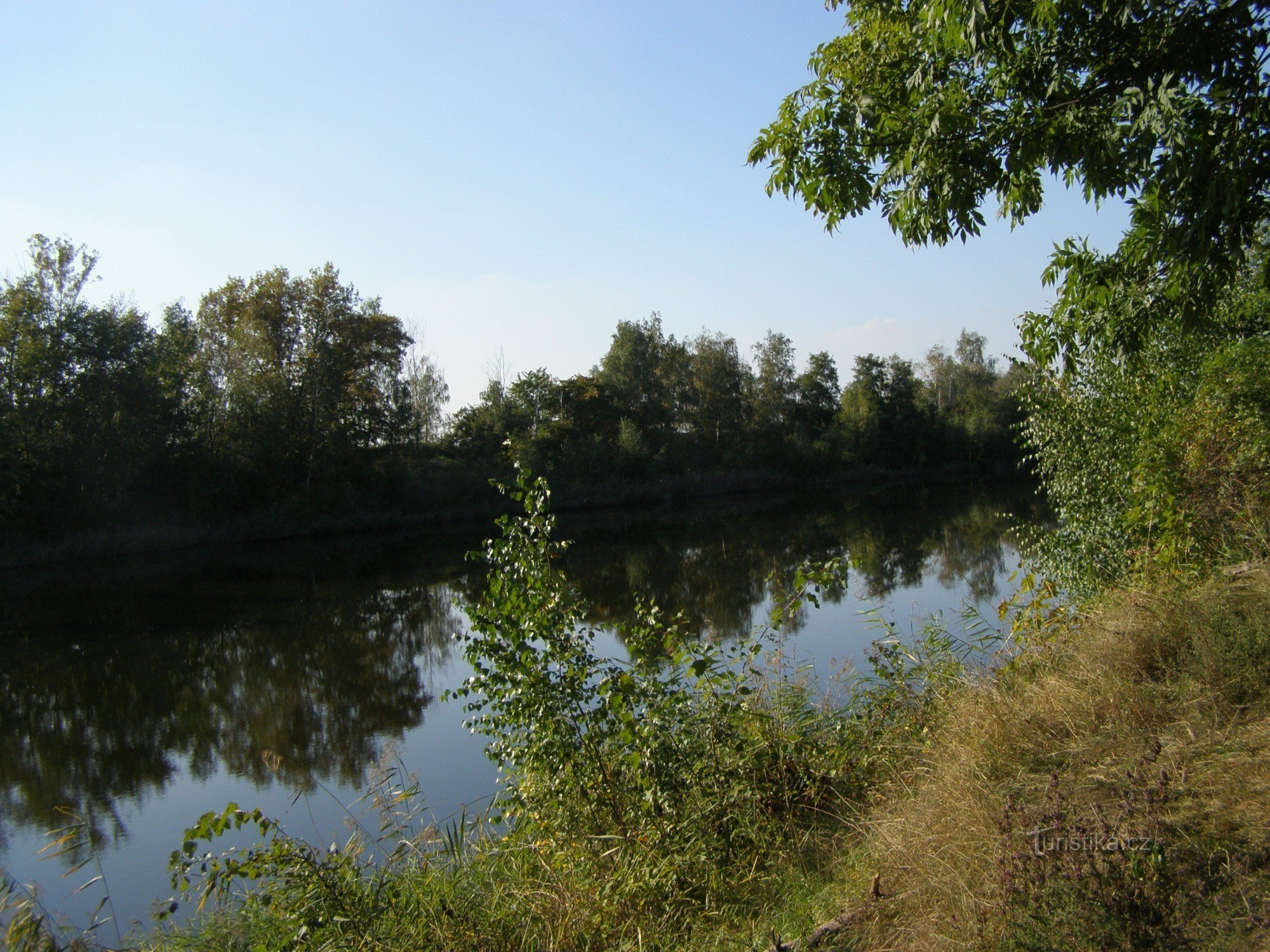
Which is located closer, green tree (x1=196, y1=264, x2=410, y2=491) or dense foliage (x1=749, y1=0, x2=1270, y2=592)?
dense foliage (x1=749, y1=0, x2=1270, y2=592)

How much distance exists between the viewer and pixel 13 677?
14852 millimetres

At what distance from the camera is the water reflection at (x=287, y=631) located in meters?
10.2

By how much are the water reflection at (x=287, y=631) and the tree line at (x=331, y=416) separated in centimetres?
389

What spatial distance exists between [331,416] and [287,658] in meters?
25.3

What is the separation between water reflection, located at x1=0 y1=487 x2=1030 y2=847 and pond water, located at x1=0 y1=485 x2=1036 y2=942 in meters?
0.06

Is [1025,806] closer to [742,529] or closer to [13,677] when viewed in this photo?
[13,677]

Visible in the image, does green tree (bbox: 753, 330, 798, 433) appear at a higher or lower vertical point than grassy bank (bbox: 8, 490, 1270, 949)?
higher

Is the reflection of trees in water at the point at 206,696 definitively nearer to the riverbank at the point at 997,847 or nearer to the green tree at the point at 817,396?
the riverbank at the point at 997,847

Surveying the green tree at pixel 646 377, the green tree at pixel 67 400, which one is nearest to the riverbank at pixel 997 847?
the green tree at pixel 67 400

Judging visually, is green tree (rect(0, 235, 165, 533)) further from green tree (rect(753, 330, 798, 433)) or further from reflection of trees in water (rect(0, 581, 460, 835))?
green tree (rect(753, 330, 798, 433))

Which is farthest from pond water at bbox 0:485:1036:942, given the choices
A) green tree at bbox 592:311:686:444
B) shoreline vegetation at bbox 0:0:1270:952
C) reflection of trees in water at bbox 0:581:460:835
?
green tree at bbox 592:311:686:444

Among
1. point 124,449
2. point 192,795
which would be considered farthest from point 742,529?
point 192,795

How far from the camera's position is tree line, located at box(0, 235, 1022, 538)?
96.6ft

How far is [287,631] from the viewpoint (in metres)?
17.6
